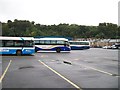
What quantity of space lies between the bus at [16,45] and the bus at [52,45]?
1239cm

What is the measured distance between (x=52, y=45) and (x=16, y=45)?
44.5 feet

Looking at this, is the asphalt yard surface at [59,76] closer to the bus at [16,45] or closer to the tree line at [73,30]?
the bus at [16,45]

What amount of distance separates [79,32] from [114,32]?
18.7 meters

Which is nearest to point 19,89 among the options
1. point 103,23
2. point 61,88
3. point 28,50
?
point 61,88

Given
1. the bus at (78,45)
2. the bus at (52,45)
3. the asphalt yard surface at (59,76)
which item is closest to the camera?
the asphalt yard surface at (59,76)

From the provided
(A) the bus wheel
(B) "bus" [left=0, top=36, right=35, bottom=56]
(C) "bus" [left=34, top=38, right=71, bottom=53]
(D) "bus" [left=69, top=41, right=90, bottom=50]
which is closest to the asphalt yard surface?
(A) the bus wheel

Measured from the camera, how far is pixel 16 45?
123ft

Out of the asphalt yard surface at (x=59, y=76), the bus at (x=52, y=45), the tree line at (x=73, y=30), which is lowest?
the asphalt yard surface at (x=59, y=76)

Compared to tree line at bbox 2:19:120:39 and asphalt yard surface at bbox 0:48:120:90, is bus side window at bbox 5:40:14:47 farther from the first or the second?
tree line at bbox 2:19:120:39

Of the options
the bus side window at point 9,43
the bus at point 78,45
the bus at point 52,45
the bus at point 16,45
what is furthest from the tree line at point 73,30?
the bus side window at point 9,43

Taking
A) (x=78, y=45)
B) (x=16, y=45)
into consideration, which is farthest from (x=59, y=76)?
(x=78, y=45)

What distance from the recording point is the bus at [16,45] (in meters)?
37.1

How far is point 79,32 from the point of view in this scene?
151125 millimetres

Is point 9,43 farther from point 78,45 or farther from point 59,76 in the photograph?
point 78,45
